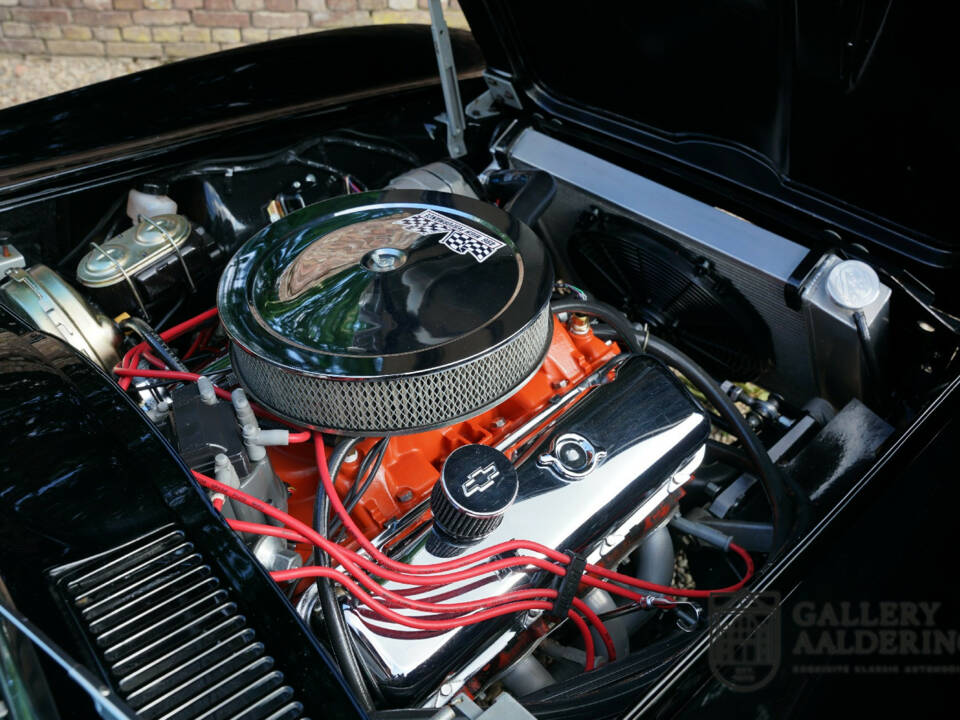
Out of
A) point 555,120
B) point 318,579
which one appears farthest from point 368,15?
point 318,579

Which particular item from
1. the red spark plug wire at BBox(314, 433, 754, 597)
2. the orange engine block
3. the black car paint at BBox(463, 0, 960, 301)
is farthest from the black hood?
the red spark plug wire at BBox(314, 433, 754, 597)

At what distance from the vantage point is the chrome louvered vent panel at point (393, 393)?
1.03 metres

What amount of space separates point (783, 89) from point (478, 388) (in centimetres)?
69

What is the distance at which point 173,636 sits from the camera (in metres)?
0.78

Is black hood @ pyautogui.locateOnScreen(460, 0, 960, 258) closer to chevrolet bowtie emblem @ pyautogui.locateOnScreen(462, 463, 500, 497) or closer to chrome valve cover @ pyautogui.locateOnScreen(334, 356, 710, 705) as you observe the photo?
chrome valve cover @ pyautogui.locateOnScreen(334, 356, 710, 705)

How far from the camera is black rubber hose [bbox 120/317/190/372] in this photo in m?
1.27

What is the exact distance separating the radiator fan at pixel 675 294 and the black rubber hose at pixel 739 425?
14 cm

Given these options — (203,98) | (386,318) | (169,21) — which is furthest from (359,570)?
(169,21)

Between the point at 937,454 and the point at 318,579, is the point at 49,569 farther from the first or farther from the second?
the point at 937,454

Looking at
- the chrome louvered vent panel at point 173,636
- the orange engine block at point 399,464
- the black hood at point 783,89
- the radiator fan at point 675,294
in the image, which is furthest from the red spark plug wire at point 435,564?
the black hood at point 783,89

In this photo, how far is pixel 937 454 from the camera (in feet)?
3.29

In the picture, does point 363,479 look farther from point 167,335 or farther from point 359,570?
point 167,335

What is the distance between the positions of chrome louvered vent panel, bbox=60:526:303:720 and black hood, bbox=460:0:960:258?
3.50 feet

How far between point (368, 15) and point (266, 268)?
3731mm
